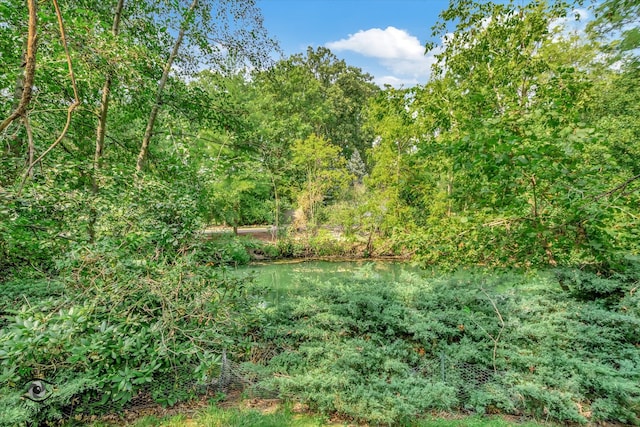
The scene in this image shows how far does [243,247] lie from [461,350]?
9.19 feet

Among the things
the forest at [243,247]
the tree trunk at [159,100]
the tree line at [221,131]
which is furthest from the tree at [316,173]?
the tree trunk at [159,100]

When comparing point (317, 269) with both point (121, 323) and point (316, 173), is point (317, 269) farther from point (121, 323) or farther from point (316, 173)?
point (121, 323)

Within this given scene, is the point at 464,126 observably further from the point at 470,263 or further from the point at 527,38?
the point at 527,38

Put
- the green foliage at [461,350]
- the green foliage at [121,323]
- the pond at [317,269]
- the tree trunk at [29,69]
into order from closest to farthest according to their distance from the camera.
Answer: the tree trunk at [29,69] → the green foliage at [121,323] → the green foliage at [461,350] → the pond at [317,269]

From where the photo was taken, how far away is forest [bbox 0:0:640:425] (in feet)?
7.63

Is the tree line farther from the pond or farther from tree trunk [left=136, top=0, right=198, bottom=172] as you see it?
the pond

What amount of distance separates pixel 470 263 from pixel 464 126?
1.67m

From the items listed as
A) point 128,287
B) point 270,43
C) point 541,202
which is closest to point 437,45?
point 270,43

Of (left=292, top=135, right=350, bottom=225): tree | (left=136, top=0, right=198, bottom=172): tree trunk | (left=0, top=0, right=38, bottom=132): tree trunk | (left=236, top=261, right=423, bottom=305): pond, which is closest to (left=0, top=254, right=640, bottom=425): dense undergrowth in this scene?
(left=0, top=0, right=38, bottom=132): tree trunk

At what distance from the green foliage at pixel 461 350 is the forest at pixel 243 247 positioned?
23 mm

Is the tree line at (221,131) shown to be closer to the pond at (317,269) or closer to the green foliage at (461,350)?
the green foliage at (461,350)

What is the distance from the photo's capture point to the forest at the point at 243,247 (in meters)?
2.33

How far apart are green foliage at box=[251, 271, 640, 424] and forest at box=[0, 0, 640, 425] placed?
0.07 ft

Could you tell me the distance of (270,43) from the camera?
463cm
